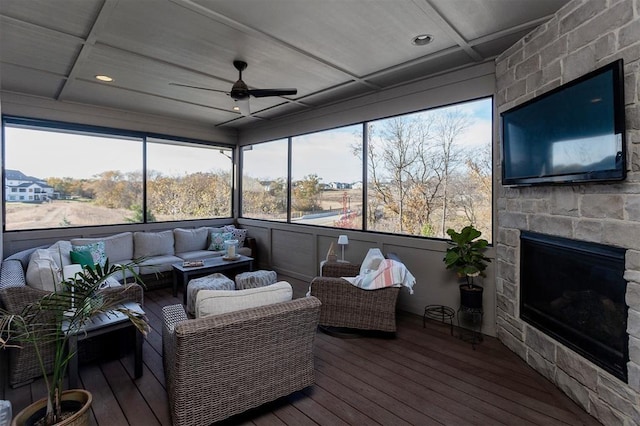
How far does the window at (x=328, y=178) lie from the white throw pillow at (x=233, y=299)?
2.69 m

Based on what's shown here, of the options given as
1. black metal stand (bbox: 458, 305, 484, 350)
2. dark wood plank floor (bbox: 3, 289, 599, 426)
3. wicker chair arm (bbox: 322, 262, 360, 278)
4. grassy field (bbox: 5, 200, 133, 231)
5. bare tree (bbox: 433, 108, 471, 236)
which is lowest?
dark wood plank floor (bbox: 3, 289, 599, 426)

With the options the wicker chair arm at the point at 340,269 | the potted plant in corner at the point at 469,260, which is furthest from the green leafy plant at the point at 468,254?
the wicker chair arm at the point at 340,269

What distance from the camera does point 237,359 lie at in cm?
201

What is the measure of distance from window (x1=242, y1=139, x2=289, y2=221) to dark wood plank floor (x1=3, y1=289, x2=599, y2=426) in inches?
139

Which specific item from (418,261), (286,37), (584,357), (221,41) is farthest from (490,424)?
(221,41)

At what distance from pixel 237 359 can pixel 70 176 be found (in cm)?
487

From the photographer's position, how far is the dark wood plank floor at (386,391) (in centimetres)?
217

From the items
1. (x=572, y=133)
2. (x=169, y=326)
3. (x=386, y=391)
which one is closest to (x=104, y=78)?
(x=169, y=326)

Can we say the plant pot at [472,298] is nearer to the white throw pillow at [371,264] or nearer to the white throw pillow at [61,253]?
the white throw pillow at [371,264]

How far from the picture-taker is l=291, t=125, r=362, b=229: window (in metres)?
4.88

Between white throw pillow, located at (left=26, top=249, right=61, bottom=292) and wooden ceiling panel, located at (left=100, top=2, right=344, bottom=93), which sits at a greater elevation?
wooden ceiling panel, located at (left=100, top=2, right=344, bottom=93)

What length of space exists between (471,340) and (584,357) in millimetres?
1129

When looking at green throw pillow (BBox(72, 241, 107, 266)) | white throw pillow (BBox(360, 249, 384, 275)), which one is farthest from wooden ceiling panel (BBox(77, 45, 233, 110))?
white throw pillow (BBox(360, 249, 384, 275))

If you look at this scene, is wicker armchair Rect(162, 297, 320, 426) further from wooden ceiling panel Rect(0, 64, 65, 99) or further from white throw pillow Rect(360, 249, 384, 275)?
wooden ceiling panel Rect(0, 64, 65, 99)
